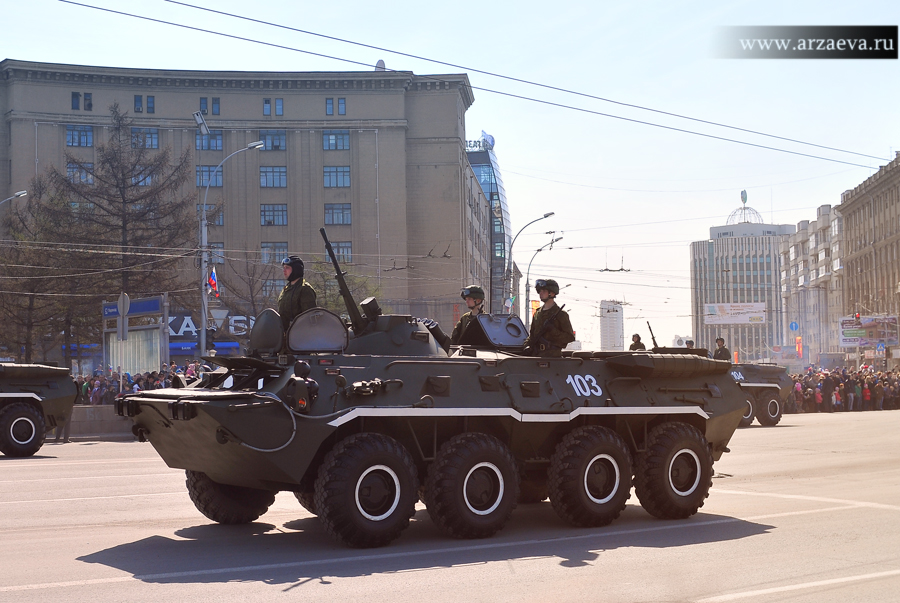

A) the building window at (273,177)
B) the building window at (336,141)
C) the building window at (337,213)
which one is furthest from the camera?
the building window at (273,177)

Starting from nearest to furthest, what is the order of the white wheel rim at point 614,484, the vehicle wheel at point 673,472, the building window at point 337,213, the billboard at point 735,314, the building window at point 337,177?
the white wheel rim at point 614,484, the vehicle wheel at point 673,472, the building window at point 337,213, the building window at point 337,177, the billboard at point 735,314

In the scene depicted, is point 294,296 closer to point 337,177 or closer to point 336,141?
point 337,177

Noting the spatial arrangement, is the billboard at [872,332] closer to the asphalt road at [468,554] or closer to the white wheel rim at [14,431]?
the white wheel rim at [14,431]

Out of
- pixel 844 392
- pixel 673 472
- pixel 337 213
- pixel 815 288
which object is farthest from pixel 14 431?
pixel 815 288

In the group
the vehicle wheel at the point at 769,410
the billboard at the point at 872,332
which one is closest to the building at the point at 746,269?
the billboard at the point at 872,332

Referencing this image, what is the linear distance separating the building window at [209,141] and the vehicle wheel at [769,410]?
51.6 meters

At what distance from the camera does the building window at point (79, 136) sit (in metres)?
70.1

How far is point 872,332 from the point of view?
252ft

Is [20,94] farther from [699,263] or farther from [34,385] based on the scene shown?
[699,263]

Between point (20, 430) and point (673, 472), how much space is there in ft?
46.2

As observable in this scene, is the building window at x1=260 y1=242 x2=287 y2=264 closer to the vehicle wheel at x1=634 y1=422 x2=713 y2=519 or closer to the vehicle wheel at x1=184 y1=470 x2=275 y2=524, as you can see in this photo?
the vehicle wheel at x1=184 y1=470 x2=275 y2=524

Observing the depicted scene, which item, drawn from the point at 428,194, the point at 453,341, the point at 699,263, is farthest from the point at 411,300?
the point at 699,263

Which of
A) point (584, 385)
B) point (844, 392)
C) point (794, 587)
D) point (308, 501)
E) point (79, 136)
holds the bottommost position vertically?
point (844, 392)

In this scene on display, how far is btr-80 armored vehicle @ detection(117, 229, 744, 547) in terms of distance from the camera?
28.8ft
